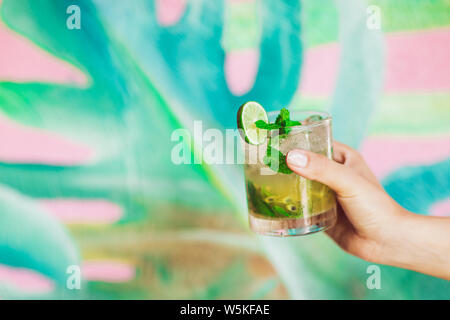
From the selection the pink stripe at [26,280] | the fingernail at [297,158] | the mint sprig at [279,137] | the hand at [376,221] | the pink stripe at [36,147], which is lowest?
the pink stripe at [26,280]

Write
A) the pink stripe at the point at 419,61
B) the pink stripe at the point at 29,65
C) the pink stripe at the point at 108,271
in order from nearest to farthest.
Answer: the pink stripe at the point at 419,61 → the pink stripe at the point at 29,65 → the pink stripe at the point at 108,271

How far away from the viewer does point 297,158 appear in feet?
3.70

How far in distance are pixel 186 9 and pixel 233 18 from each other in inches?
A: 10.3

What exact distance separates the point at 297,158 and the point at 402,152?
1337 mm

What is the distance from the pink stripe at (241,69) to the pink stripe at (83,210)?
0.96 meters

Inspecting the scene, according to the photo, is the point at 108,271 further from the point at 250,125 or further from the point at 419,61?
the point at 419,61

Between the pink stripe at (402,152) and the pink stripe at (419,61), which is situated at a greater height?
the pink stripe at (419,61)

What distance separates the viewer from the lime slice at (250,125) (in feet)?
3.80

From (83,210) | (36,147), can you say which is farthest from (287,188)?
(36,147)

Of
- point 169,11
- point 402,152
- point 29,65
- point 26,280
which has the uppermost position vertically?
point 169,11

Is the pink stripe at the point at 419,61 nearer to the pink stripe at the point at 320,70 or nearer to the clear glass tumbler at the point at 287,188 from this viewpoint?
the pink stripe at the point at 320,70

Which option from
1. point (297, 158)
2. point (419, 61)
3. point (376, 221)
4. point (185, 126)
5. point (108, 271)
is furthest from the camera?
point (108, 271)

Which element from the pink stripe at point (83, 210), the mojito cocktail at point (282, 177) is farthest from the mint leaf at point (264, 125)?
the pink stripe at point (83, 210)

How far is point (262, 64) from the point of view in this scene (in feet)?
7.41
